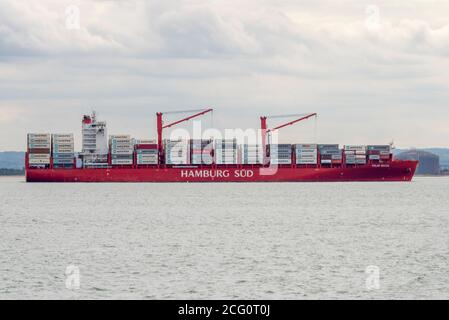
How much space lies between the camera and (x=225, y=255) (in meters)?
44.5

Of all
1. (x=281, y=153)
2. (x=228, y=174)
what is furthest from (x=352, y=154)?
(x=228, y=174)

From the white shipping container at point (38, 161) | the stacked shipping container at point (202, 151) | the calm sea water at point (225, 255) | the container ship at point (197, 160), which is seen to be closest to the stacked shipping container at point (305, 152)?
the container ship at point (197, 160)

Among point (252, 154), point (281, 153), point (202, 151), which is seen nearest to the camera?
point (281, 153)

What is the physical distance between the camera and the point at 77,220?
228 feet

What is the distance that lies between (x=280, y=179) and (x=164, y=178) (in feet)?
63.7

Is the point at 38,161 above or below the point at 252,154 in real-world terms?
below

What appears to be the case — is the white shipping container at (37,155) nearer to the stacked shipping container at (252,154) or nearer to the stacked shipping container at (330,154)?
the stacked shipping container at (252,154)

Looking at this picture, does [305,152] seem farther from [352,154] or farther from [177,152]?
[177,152]

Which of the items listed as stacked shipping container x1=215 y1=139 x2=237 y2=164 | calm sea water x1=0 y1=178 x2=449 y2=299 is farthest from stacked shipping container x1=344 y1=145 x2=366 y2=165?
calm sea water x1=0 y1=178 x2=449 y2=299

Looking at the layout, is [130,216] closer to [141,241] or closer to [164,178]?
[141,241]

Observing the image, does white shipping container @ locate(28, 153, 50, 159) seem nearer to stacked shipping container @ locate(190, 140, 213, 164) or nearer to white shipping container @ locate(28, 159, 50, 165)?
white shipping container @ locate(28, 159, 50, 165)

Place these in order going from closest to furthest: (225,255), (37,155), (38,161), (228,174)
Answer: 1. (225,255)
2. (37,155)
3. (38,161)
4. (228,174)

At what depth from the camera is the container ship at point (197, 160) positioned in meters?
145

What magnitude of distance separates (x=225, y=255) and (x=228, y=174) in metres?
104
